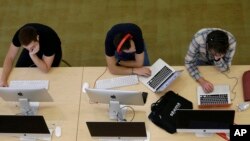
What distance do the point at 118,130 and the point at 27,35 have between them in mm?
1094

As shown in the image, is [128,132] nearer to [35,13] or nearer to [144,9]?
[144,9]

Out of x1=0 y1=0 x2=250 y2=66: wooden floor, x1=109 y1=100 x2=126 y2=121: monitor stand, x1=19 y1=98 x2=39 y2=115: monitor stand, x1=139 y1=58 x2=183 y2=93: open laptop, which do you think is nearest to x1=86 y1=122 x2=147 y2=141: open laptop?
x1=109 y1=100 x2=126 y2=121: monitor stand

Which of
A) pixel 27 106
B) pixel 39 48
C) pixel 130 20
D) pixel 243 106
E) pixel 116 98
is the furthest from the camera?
pixel 130 20

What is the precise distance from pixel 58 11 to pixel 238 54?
225cm

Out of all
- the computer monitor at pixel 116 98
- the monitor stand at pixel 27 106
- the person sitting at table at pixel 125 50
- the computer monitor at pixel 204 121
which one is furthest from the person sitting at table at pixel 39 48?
the computer monitor at pixel 204 121

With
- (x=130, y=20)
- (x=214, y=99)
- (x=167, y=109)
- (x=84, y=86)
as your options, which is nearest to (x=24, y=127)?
(x=84, y=86)

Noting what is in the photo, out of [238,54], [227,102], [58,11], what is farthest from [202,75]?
[58,11]

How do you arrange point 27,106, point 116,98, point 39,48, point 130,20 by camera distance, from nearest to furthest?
point 116,98, point 27,106, point 39,48, point 130,20

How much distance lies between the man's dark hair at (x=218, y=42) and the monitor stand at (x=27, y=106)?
1535 mm

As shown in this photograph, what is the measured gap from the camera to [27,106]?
3.50 metres

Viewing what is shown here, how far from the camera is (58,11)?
17.4 feet

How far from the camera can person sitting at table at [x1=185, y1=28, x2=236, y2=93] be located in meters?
3.20

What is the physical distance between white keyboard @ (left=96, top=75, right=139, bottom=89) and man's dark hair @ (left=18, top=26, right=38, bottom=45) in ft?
2.20

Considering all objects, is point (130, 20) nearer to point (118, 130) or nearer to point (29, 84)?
point (29, 84)
